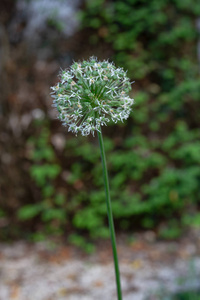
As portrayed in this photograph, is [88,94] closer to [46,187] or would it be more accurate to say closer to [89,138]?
[89,138]

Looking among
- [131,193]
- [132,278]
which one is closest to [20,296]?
[132,278]

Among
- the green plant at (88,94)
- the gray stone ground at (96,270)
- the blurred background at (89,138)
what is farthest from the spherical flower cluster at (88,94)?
the blurred background at (89,138)

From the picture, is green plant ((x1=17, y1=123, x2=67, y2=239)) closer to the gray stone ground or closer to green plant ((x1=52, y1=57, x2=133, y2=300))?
the gray stone ground

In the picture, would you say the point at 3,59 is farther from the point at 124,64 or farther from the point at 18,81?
the point at 124,64

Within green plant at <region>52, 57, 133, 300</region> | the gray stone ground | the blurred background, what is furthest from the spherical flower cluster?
the blurred background

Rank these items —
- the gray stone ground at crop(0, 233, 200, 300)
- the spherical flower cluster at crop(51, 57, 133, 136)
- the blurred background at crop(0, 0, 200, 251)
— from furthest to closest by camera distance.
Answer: the blurred background at crop(0, 0, 200, 251) < the gray stone ground at crop(0, 233, 200, 300) < the spherical flower cluster at crop(51, 57, 133, 136)
